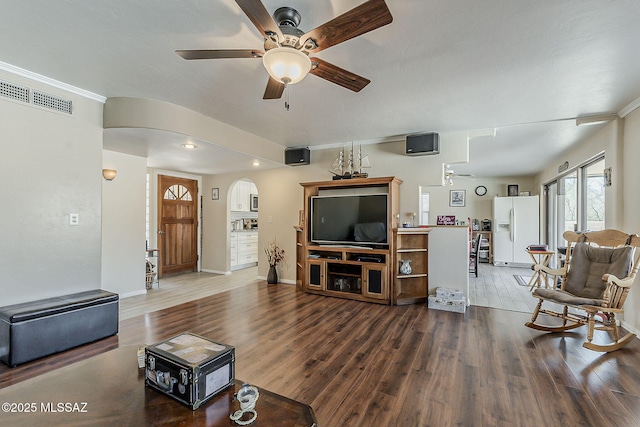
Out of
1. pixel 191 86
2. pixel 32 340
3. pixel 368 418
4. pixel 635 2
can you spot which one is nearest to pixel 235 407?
pixel 368 418

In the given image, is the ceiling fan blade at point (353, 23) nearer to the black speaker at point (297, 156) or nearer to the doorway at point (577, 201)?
the black speaker at point (297, 156)

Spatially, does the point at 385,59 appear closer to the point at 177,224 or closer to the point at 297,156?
the point at 297,156

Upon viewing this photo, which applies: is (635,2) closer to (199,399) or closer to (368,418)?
(368,418)

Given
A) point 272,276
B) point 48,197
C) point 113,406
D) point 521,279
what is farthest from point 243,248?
point 521,279

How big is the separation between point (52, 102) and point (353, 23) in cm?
311

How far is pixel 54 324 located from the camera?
2572 mm

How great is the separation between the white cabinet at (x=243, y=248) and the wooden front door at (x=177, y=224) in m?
0.88

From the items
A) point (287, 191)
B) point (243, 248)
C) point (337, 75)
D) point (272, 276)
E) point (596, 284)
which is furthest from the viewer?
point (243, 248)

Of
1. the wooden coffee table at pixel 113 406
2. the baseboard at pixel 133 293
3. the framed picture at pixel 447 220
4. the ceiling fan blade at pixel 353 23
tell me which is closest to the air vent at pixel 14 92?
the wooden coffee table at pixel 113 406

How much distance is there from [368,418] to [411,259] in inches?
115

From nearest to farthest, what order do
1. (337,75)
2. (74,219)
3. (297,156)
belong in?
1. (337,75)
2. (74,219)
3. (297,156)

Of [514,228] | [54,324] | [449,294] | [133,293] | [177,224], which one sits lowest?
[133,293]

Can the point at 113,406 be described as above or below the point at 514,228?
below

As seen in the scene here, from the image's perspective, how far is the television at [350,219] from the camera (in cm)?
442
